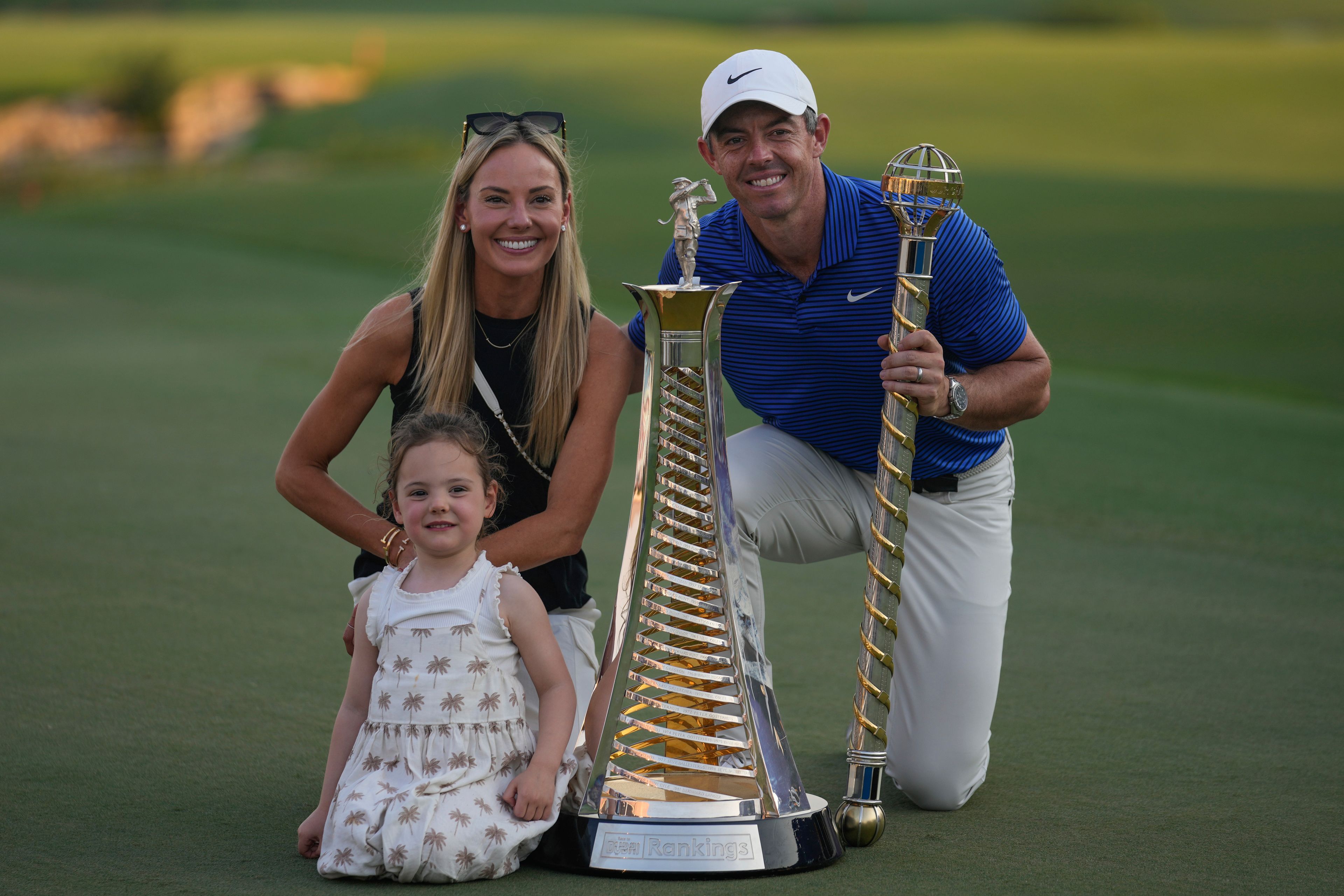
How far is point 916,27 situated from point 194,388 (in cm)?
4967

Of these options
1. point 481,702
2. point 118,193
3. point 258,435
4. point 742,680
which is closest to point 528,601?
point 481,702

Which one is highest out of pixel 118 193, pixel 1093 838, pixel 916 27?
pixel 916 27

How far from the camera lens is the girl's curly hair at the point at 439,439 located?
9.09 ft

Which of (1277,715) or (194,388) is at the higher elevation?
(194,388)

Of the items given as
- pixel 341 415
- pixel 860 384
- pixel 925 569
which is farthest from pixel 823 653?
pixel 341 415

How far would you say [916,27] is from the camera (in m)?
54.5

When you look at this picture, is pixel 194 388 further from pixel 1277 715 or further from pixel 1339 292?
pixel 1339 292

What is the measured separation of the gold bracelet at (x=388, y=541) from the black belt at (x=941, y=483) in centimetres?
130

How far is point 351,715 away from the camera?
2.82 metres

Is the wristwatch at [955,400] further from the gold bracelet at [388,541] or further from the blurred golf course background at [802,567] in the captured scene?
the gold bracelet at [388,541]

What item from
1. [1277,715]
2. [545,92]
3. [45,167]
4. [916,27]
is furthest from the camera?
[916,27]

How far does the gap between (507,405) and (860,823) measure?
3.74ft

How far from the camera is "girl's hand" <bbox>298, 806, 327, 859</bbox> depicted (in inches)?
108

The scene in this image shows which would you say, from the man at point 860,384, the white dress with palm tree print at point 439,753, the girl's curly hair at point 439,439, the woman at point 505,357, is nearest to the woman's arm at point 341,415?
the woman at point 505,357
